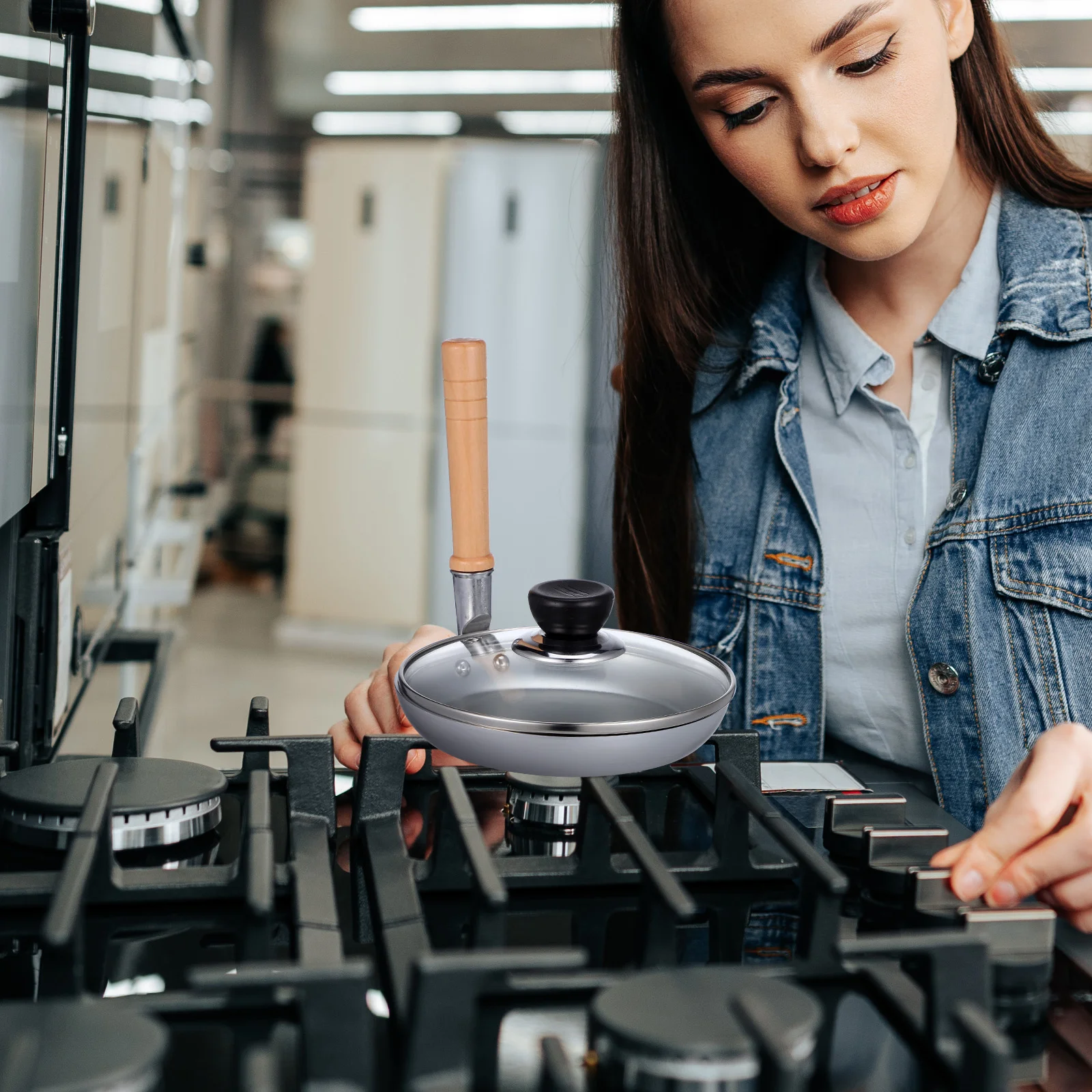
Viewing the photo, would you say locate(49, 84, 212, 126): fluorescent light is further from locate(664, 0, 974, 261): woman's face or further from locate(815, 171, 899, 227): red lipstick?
locate(815, 171, 899, 227): red lipstick

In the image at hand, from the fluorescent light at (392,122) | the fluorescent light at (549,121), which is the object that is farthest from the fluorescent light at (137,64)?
the fluorescent light at (392,122)

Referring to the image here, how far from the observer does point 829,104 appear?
968mm

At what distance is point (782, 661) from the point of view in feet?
4.24

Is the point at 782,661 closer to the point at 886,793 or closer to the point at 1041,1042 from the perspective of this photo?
the point at 886,793

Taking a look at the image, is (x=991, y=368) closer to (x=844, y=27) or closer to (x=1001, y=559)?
(x=1001, y=559)

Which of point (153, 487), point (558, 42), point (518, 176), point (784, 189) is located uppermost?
point (558, 42)

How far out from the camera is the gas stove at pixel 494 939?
383mm

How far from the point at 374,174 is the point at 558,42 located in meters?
1.48

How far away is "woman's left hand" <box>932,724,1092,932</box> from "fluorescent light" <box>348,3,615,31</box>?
4.96m

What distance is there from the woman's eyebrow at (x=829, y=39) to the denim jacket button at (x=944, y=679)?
0.58 m

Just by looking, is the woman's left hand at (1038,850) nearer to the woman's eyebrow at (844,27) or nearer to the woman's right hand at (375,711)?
the woman's right hand at (375,711)

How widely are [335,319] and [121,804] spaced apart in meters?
4.51

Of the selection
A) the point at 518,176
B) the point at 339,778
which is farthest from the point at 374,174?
the point at 339,778

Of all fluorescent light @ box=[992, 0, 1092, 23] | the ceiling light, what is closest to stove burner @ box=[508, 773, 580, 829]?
fluorescent light @ box=[992, 0, 1092, 23]
